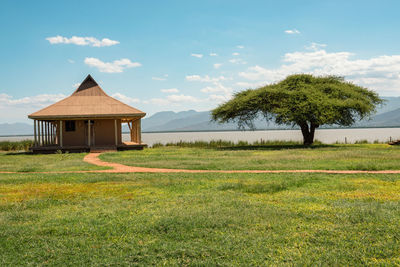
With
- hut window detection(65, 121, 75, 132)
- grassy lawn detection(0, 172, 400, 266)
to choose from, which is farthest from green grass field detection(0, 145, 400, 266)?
hut window detection(65, 121, 75, 132)

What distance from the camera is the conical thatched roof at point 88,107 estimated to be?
31.0 meters

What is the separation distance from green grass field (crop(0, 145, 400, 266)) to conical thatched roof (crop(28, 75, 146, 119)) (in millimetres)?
19510

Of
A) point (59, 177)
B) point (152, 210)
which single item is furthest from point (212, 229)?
point (59, 177)

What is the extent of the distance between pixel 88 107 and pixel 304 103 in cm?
1944

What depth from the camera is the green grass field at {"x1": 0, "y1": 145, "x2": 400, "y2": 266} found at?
5551 mm

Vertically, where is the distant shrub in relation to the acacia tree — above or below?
below

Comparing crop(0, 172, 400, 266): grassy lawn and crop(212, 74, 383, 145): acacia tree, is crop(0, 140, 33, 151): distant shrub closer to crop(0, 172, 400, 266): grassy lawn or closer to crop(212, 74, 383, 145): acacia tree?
crop(212, 74, 383, 145): acacia tree

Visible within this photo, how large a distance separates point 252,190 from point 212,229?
161 inches

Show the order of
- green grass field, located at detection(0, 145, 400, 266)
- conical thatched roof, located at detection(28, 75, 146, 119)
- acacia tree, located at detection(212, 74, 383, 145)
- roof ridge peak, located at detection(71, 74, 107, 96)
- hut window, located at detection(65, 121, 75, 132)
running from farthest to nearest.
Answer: roof ridge peak, located at detection(71, 74, 107, 96) → hut window, located at detection(65, 121, 75, 132) → acacia tree, located at detection(212, 74, 383, 145) → conical thatched roof, located at detection(28, 75, 146, 119) → green grass field, located at detection(0, 145, 400, 266)

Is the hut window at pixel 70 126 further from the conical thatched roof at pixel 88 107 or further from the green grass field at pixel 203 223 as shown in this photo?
the green grass field at pixel 203 223

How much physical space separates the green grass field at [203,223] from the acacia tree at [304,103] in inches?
792

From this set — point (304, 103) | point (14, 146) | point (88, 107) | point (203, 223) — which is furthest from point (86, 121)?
point (203, 223)

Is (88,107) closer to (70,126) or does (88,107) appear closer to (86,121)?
(86,121)

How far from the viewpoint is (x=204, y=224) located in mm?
7051
